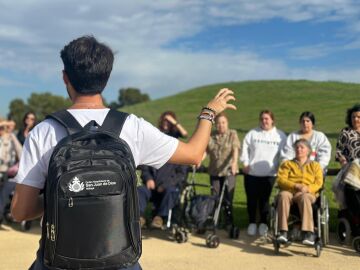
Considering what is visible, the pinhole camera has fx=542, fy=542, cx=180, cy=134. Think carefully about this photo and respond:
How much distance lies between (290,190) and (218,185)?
143cm

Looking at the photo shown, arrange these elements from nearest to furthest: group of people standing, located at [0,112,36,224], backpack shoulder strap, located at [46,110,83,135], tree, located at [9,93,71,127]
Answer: backpack shoulder strap, located at [46,110,83,135], group of people standing, located at [0,112,36,224], tree, located at [9,93,71,127]

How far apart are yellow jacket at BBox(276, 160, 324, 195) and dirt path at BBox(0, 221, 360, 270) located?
2.68 feet

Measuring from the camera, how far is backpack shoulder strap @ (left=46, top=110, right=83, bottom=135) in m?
2.18

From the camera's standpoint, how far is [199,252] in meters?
6.88

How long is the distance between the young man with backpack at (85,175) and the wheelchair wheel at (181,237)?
5210 millimetres

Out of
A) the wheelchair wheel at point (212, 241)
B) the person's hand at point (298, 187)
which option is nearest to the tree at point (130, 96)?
the wheelchair wheel at point (212, 241)

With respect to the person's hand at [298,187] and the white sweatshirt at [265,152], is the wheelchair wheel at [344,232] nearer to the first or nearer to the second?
the person's hand at [298,187]

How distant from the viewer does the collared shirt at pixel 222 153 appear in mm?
8227

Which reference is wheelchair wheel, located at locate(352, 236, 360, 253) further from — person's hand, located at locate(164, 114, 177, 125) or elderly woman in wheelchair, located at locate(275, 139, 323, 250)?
person's hand, located at locate(164, 114, 177, 125)

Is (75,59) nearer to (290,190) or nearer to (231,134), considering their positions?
(290,190)

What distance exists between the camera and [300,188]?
6996mm

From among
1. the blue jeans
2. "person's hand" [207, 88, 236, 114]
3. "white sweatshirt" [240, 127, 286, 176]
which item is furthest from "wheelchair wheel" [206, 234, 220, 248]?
"person's hand" [207, 88, 236, 114]

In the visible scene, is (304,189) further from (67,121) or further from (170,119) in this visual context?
(67,121)

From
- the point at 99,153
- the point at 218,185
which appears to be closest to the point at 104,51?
the point at 99,153
